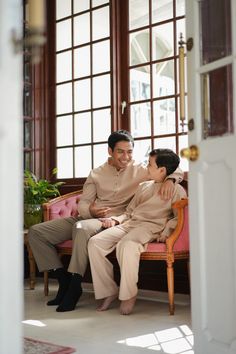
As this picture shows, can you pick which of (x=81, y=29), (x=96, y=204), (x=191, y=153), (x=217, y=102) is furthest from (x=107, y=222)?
(x=81, y=29)

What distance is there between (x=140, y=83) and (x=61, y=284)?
1853 millimetres

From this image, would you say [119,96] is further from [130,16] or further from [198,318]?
[198,318]

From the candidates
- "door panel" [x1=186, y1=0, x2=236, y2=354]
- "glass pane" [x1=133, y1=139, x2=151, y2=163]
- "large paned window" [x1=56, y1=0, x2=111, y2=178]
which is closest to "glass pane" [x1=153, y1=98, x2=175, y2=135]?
"glass pane" [x1=133, y1=139, x2=151, y2=163]

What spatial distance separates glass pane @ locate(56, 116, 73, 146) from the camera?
200 inches

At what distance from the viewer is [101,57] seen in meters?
4.80

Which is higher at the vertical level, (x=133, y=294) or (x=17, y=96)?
(x=17, y=96)

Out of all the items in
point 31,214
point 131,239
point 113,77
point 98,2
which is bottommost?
point 131,239

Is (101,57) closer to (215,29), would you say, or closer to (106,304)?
(106,304)

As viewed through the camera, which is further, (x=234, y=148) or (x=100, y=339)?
(x=100, y=339)

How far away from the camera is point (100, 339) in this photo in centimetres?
272

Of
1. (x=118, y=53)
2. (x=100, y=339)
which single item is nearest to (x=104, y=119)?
(x=118, y=53)

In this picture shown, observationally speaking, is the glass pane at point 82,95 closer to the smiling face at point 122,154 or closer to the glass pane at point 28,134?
the glass pane at point 28,134

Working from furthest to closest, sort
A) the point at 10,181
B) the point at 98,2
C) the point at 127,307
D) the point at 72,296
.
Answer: the point at 98,2 → the point at 72,296 → the point at 127,307 → the point at 10,181

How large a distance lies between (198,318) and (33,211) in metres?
2.80
